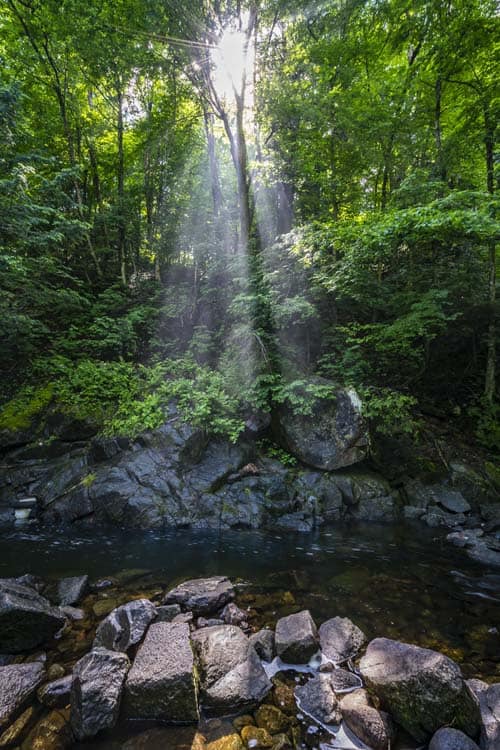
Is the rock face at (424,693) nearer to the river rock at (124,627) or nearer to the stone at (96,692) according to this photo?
the stone at (96,692)

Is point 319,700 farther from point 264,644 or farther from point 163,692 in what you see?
point 163,692

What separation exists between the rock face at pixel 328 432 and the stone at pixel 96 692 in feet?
22.0

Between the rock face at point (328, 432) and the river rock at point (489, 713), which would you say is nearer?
the river rock at point (489, 713)

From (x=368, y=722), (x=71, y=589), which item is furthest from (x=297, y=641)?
(x=71, y=589)

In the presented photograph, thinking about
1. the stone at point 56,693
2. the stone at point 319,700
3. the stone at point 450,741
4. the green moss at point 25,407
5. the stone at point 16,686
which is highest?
the green moss at point 25,407

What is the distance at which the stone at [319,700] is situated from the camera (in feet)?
10.2

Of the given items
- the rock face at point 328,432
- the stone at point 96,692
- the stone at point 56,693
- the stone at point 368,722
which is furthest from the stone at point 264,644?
the rock face at point 328,432

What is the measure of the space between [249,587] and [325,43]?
17393mm

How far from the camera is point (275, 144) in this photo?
13.9 metres

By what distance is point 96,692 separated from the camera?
303 cm

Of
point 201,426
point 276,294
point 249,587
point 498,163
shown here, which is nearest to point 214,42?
point 276,294

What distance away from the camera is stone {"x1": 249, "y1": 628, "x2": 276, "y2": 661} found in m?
3.88

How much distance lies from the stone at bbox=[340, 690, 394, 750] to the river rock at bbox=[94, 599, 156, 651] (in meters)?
2.41

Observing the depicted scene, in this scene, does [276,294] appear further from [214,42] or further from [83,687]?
[214,42]
